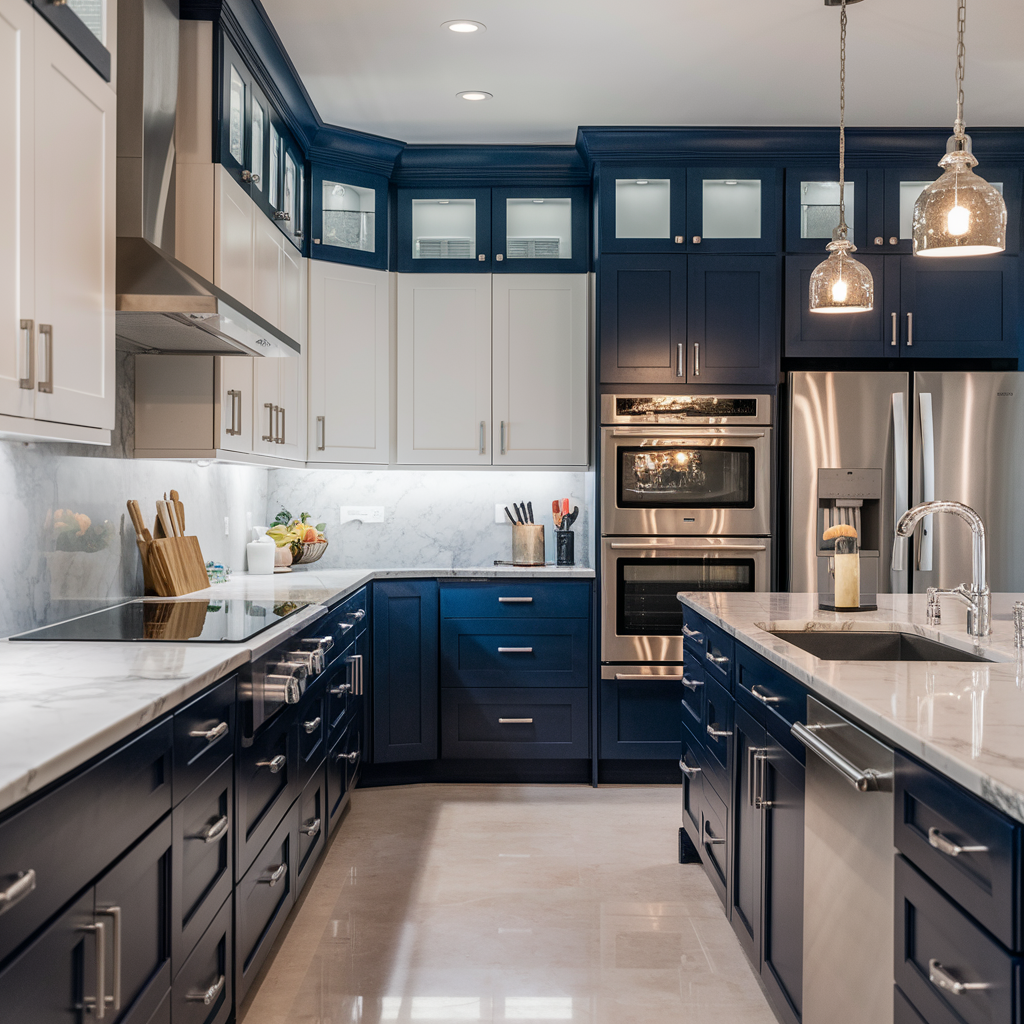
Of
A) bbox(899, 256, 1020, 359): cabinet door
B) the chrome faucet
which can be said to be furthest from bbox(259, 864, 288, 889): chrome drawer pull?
bbox(899, 256, 1020, 359): cabinet door

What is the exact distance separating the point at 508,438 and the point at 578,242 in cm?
96

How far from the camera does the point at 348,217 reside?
4227mm

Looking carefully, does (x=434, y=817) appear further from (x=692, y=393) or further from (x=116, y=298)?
(x=116, y=298)

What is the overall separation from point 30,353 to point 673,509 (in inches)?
111

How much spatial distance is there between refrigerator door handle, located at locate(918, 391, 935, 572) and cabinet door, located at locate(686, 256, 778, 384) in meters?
0.62

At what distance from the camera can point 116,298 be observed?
2154 millimetres

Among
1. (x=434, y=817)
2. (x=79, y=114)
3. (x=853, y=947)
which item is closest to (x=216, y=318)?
(x=79, y=114)

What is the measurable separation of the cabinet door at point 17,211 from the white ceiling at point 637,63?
1542 millimetres

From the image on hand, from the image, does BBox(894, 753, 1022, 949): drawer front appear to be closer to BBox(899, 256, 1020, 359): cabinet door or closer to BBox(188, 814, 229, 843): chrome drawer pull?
BBox(188, 814, 229, 843): chrome drawer pull

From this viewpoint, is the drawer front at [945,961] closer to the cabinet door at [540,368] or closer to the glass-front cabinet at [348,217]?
the cabinet door at [540,368]

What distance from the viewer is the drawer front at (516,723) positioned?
4098mm

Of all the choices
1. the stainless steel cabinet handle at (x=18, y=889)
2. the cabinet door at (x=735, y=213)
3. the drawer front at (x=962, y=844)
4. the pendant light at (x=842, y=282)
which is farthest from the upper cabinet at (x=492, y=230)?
the stainless steel cabinet handle at (x=18, y=889)

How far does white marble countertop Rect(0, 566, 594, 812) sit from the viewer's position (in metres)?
1.16

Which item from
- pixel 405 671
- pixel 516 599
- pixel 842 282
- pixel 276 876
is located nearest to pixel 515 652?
pixel 516 599
